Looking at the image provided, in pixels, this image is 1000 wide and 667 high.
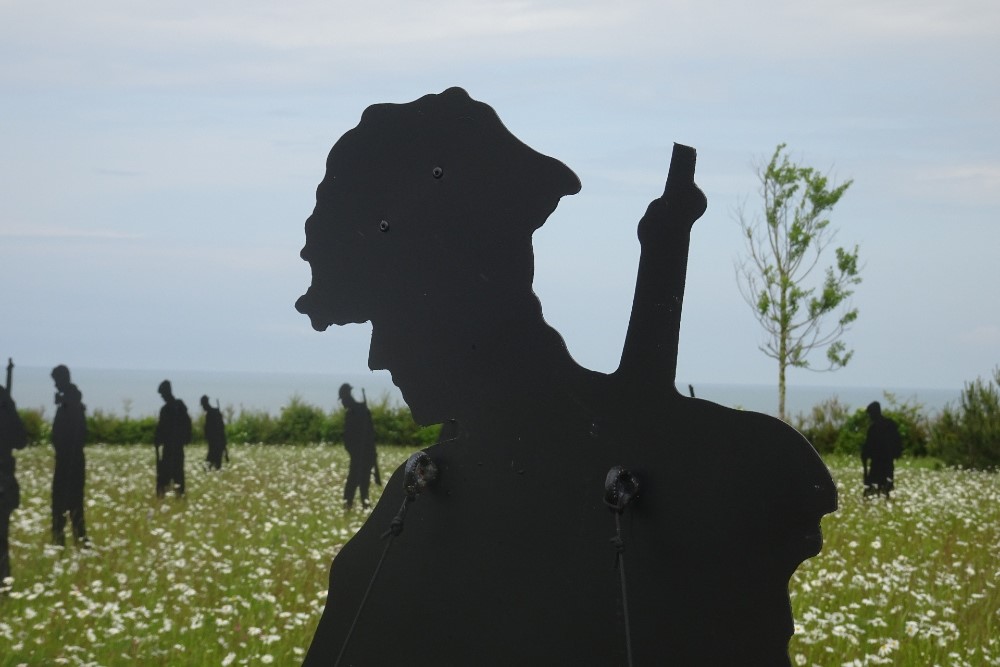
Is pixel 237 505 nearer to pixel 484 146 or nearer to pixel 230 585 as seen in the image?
pixel 230 585

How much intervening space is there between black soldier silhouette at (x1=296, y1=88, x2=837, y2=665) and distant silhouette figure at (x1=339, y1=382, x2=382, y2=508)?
10.6 meters

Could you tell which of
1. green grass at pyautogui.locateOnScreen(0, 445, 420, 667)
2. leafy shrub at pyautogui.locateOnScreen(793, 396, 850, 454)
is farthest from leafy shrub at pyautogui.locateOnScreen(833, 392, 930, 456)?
green grass at pyautogui.locateOnScreen(0, 445, 420, 667)

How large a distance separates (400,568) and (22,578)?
7507mm

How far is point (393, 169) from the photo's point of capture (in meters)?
4.07

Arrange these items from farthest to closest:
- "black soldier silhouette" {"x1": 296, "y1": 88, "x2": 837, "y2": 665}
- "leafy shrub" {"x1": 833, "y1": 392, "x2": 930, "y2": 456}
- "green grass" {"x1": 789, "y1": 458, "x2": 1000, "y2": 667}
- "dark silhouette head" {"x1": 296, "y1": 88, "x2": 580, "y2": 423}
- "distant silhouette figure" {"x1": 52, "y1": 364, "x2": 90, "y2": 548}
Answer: "leafy shrub" {"x1": 833, "y1": 392, "x2": 930, "y2": 456} → "distant silhouette figure" {"x1": 52, "y1": 364, "x2": 90, "y2": 548} → "green grass" {"x1": 789, "y1": 458, "x2": 1000, "y2": 667} → "dark silhouette head" {"x1": 296, "y1": 88, "x2": 580, "y2": 423} → "black soldier silhouette" {"x1": 296, "y1": 88, "x2": 837, "y2": 665}

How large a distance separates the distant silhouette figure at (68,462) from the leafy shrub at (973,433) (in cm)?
1689

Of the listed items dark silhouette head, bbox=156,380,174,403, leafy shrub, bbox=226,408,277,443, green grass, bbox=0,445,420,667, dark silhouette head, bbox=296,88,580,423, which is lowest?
green grass, bbox=0,445,420,667

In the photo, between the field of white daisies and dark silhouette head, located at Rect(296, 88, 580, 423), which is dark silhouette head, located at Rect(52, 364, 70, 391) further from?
dark silhouette head, located at Rect(296, 88, 580, 423)

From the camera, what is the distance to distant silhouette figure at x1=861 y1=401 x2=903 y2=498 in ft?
51.7

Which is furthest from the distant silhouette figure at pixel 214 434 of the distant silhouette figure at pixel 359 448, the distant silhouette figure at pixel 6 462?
the distant silhouette figure at pixel 6 462

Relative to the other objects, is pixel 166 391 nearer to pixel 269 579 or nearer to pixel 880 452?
pixel 269 579

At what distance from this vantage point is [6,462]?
9.33 m

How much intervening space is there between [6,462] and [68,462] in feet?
7.41

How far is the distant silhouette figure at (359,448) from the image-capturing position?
47.9 ft
